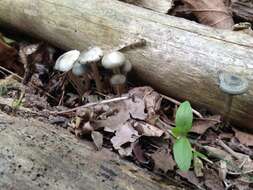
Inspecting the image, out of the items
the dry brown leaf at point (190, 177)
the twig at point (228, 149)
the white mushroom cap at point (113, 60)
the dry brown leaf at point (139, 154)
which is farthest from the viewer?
the white mushroom cap at point (113, 60)

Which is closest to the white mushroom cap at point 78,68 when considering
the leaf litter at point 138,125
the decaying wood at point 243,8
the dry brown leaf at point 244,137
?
the leaf litter at point 138,125

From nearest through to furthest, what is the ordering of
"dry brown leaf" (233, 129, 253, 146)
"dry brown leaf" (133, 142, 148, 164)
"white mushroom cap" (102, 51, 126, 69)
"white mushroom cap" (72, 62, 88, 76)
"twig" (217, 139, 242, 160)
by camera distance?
1. "dry brown leaf" (133, 142, 148, 164)
2. "twig" (217, 139, 242, 160)
3. "dry brown leaf" (233, 129, 253, 146)
4. "white mushroom cap" (102, 51, 126, 69)
5. "white mushroom cap" (72, 62, 88, 76)

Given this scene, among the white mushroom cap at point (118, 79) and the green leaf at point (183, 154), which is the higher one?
the white mushroom cap at point (118, 79)

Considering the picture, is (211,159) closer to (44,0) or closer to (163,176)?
(163,176)

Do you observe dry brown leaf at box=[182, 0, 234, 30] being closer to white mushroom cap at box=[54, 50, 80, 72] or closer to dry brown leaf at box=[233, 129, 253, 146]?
dry brown leaf at box=[233, 129, 253, 146]

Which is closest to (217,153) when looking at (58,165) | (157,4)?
(58,165)

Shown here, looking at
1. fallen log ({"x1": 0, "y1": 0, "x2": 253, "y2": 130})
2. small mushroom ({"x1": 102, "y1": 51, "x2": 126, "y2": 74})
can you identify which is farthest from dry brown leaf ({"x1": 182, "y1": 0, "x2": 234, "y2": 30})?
small mushroom ({"x1": 102, "y1": 51, "x2": 126, "y2": 74})

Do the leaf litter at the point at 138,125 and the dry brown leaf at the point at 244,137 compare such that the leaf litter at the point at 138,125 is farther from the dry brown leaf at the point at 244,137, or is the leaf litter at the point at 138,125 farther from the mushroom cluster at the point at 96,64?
the mushroom cluster at the point at 96,64
